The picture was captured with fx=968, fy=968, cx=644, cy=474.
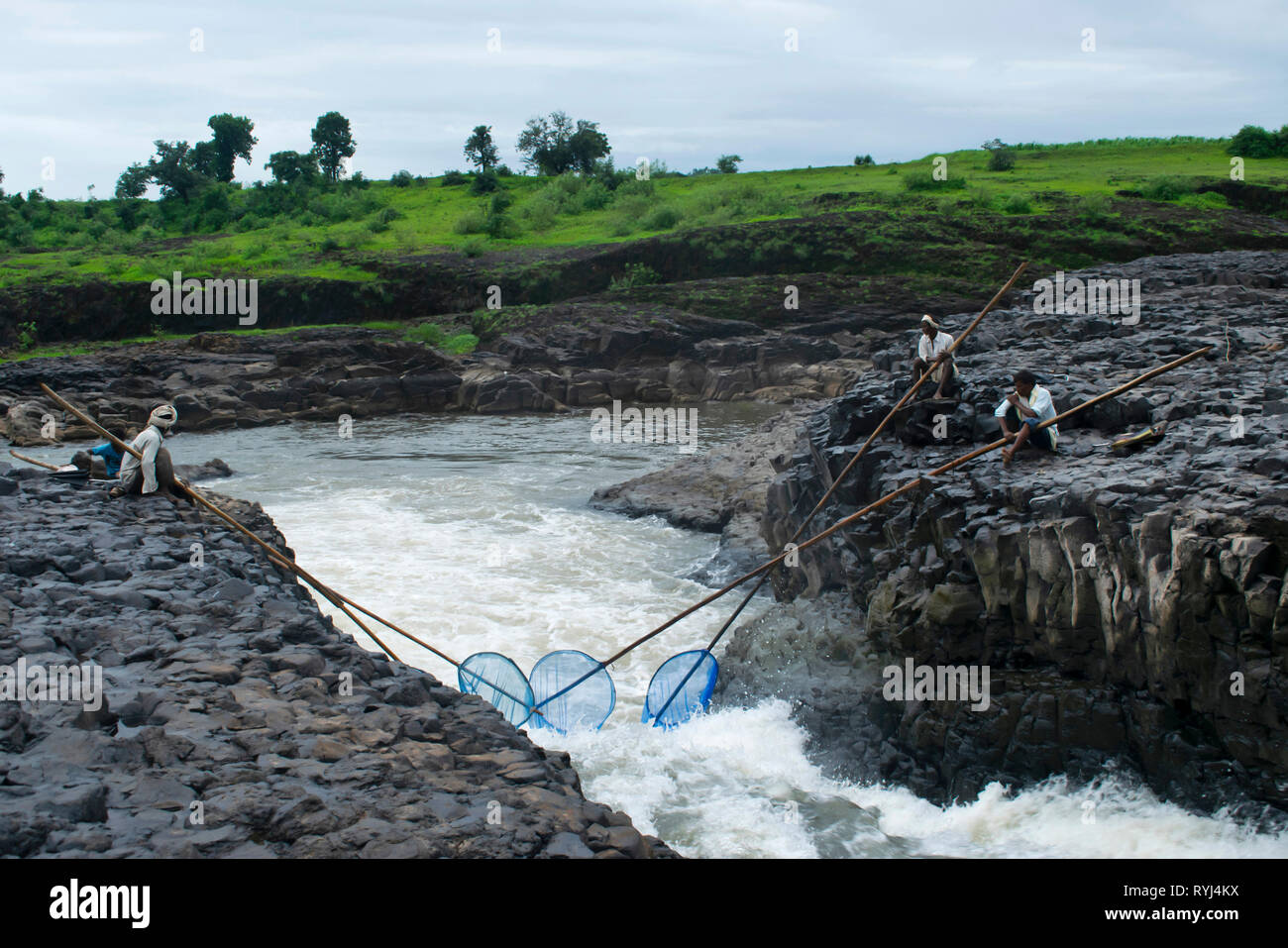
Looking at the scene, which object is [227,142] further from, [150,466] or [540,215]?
[150,466]

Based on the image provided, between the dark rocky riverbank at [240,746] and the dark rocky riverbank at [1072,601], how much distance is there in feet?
10.2

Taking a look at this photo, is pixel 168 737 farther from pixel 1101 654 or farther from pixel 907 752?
pixel 1101 654

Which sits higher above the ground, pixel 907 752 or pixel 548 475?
pixel 548 475

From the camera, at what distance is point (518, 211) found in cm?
5012

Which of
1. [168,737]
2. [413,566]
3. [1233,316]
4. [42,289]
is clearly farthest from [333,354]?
[168,737]

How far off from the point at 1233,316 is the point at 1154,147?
48760 mm

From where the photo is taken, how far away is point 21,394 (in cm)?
2870

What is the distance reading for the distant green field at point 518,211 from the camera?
42188mm

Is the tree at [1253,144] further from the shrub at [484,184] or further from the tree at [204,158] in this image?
the tree at [204,158]

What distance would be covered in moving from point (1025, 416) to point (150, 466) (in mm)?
8850

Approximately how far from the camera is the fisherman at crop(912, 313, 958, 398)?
34.3 feet

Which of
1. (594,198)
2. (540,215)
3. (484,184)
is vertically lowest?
(540,215)

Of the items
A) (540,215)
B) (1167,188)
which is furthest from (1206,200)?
(540,215)
